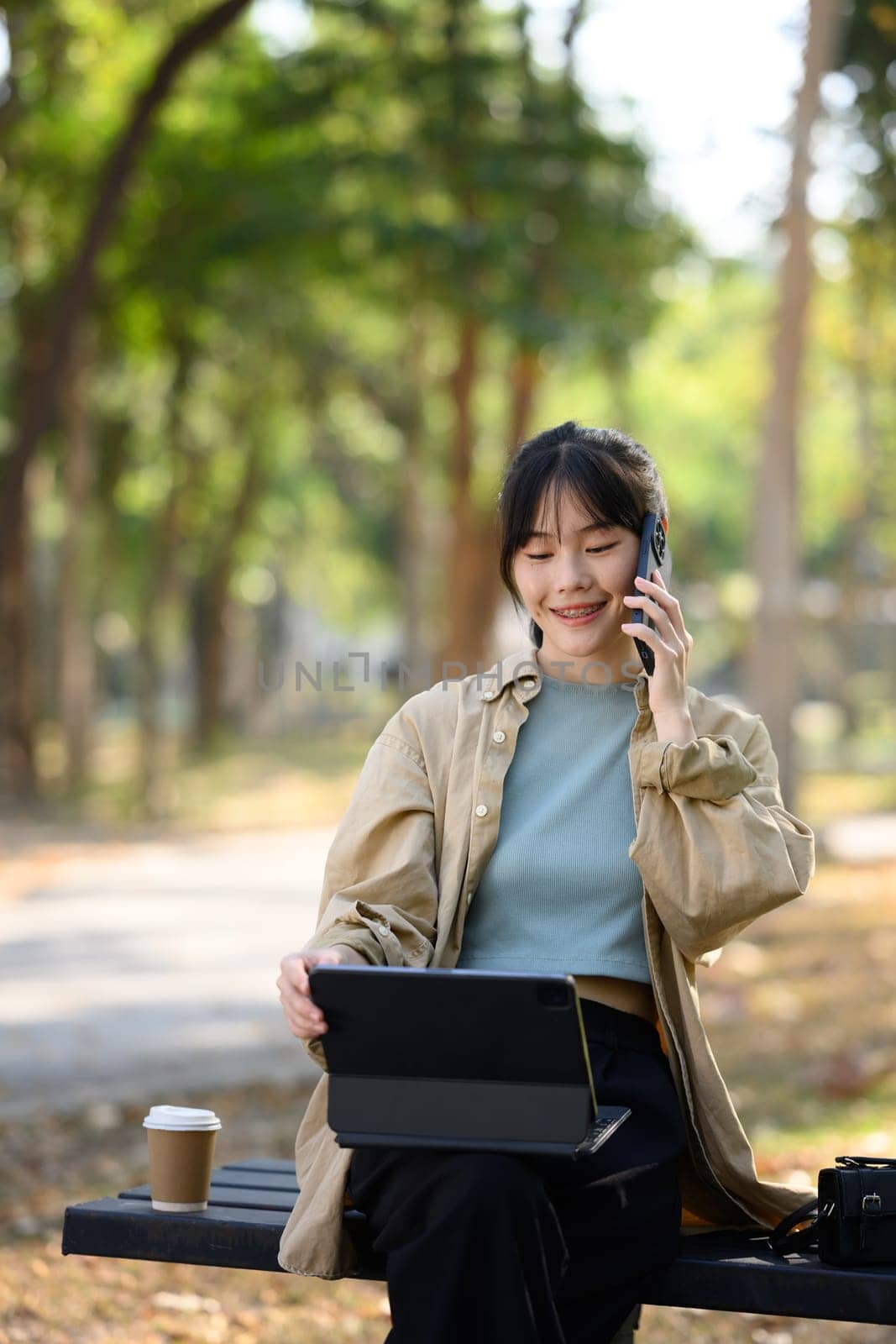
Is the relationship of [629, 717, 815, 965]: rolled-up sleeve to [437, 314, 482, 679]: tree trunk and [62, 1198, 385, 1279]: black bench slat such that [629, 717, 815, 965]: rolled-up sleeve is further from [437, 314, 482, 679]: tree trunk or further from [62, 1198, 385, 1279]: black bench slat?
[437, 314, 482, 679]: tree trunk

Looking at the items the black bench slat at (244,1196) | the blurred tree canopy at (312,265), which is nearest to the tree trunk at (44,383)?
the blurred tree canopy at (312,265)

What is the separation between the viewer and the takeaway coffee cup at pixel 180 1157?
3.57 meters

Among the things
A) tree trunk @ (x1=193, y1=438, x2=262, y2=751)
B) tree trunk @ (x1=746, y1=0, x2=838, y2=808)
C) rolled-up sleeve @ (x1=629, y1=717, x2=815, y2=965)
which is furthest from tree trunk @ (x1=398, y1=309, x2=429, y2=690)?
rolled-up sleeve @ (x1=629, y1=717, x2=815, y2=965)

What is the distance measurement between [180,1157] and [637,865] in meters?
1.15

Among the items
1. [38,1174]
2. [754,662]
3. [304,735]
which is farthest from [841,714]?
[38,1174]

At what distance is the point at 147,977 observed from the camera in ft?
33.4

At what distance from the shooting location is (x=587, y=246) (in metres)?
17.4

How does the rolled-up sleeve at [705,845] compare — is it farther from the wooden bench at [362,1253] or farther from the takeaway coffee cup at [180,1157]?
the takeaway coffee cup at [180,1157]

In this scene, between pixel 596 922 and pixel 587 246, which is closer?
pixel 596 922

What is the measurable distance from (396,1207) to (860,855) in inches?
510

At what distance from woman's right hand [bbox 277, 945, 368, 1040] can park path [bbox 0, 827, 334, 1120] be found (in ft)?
13.9

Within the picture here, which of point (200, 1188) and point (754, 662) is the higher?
point (754, 662)

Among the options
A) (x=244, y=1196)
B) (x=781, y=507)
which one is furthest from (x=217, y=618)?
(x=244, y=1196)

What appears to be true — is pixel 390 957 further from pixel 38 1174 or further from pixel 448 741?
pixel 38 1174
